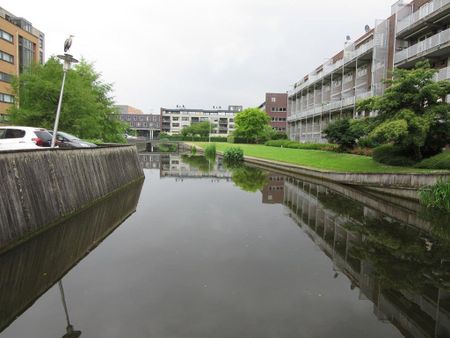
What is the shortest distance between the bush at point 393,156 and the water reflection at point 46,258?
1642 centimetres

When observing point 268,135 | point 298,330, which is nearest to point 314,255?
point 298,330

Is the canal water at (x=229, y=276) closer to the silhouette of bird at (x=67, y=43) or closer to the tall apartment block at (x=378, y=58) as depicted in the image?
the silhouette of bird at (x=67, y=43)

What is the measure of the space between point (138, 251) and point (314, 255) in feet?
13.2

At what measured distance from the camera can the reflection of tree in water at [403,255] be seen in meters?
7.16

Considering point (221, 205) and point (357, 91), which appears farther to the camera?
point (357, 91)

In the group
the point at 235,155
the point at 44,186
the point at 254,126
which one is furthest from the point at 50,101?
the point at 254,126

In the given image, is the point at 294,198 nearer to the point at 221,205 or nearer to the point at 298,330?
the point at 221,205

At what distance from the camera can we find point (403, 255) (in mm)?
8719

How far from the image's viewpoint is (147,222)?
11.6 meters

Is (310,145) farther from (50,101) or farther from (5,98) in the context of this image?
(5,98)

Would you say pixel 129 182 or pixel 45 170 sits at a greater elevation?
pixel 45 170

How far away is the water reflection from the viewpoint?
19.5 ft

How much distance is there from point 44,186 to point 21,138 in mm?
6402

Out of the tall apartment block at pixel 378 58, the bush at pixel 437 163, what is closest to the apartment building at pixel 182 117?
the tall apartment block at pixel 378 58
